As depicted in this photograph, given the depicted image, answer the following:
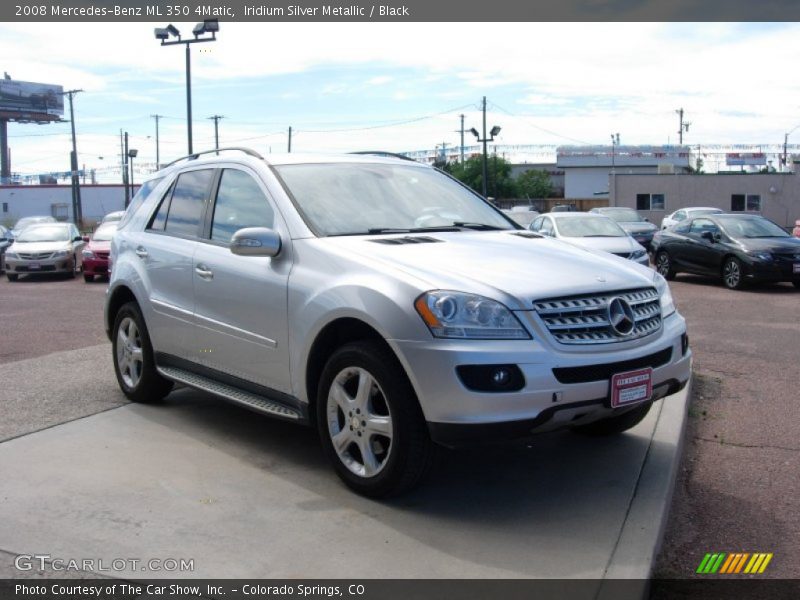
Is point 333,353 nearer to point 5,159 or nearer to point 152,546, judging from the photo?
point 152,546

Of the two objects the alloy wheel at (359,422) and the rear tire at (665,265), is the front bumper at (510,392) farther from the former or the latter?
the rear tire at (665,265)

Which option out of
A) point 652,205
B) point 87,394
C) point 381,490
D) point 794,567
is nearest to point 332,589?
point 381,490

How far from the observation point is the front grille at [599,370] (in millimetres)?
4073

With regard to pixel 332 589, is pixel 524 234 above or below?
above

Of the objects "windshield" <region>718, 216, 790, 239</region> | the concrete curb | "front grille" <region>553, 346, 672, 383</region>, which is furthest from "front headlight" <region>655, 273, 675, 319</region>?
"windshield" <region>718, 216, 790, 239</region>

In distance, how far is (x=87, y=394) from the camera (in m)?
6.80

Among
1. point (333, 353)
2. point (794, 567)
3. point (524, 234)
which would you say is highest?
point (524, 234)

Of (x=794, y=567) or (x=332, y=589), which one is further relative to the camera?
(x=794, y=567)

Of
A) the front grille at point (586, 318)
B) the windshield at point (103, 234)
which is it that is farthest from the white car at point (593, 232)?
the front grille at point (586, 318)

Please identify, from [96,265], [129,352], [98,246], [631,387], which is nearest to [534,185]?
[98,246]

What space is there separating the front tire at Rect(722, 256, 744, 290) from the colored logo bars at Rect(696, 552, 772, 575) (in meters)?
13.0

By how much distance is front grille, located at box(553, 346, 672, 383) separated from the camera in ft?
13.4

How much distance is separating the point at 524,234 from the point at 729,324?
23.0 feet

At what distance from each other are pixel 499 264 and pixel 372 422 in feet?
3.40
